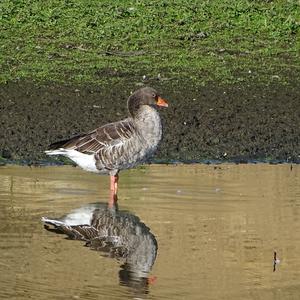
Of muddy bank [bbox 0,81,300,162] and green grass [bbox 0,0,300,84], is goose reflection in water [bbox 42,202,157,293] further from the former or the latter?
green grass [bbox 0,0,300,84]

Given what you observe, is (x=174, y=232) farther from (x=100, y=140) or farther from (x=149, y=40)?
(x=149, y=40)

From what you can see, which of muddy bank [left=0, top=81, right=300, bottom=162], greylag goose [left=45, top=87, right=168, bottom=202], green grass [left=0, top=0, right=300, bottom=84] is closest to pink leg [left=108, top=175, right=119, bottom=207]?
greylag goose [left=45, top=87, right=168, bottom=202]

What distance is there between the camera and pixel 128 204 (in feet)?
40.1

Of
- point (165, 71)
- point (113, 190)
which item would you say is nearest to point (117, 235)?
point (113, 190)

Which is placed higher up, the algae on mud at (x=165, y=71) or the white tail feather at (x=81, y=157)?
the algae on mud at (x=165, y=71)

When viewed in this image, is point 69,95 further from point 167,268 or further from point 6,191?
point 167,268

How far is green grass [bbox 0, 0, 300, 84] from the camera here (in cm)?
1875

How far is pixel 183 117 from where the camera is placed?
16.5 meters

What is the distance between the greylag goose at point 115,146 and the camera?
13.0m

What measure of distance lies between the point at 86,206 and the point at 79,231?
3.40 ft

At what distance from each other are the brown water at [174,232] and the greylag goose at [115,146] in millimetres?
255

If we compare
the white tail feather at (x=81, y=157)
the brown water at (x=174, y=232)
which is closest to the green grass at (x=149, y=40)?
the brown water at (x=174, y=232)

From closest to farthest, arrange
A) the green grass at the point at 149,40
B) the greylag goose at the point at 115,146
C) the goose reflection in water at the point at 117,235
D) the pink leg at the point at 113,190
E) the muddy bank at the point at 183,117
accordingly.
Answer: the goose reflection in water at the point at 117,235 < the pink leg at the point at 113,190 < the greylag goose at the point at 115,146 < the muddy bank at the point at 183,117 < the green grass at the point at 149,40

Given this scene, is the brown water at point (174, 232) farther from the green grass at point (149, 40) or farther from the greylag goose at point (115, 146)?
the green grass at point (149, 40)
